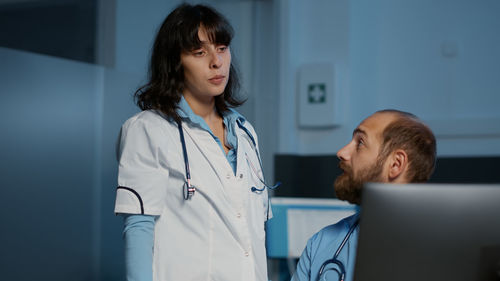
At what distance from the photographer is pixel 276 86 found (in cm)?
372

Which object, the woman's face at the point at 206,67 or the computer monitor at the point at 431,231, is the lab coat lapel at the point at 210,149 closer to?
the woman's face at the point at 206,67

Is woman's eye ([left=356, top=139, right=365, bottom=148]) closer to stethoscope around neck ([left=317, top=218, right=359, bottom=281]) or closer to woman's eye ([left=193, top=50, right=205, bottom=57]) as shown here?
stethoscope around neck ([left=317, top=218, right=359, bottom=281])

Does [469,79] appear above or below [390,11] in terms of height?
below

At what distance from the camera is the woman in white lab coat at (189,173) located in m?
1.13

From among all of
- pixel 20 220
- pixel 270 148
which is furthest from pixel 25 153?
pixel 270 148

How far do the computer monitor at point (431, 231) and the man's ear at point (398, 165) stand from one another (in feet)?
1.22

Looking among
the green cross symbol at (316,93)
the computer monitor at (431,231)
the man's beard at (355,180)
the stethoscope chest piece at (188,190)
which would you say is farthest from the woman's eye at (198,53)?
the green cross symbol at (316,93)

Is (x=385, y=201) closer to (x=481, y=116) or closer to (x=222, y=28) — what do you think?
(x=222, y=28)

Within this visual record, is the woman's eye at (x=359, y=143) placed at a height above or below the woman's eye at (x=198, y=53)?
below

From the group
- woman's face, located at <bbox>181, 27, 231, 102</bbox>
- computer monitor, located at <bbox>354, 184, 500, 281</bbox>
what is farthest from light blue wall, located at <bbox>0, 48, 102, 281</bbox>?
computer monitor, located at <bbox>354, 184, 500, 281</bbox>

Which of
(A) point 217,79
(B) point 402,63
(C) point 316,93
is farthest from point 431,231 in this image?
(B) point 402,63

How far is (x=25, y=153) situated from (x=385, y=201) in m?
1.16

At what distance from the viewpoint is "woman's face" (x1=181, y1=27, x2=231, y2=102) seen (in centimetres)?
126

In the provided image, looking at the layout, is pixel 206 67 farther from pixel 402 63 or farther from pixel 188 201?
Answer: pixel 402 63
